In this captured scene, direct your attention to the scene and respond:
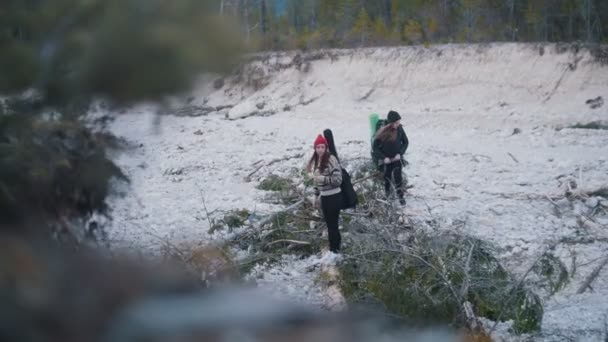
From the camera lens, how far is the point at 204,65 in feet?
7.25

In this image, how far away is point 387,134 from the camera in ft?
32.1

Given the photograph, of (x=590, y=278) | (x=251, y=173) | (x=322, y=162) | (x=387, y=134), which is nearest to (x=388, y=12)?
(x=251, y=173)

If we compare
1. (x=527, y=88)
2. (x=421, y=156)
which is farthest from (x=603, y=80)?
(x=421, y=156)

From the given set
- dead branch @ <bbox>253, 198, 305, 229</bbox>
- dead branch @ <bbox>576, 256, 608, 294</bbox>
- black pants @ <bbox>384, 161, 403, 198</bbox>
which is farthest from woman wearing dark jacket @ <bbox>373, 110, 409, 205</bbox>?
dead branch @ <bbox>576, 256, 608, 294</bbox>

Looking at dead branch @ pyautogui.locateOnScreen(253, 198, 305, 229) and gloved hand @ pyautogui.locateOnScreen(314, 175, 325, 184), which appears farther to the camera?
dead branch @ pyautogui.locateOnScreen(253, 198, 305, 229)

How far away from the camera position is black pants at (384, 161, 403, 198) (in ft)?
31.3

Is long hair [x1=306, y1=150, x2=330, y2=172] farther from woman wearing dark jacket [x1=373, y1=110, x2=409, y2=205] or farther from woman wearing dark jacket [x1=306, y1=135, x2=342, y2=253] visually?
woman wearing dark jacket [x1=373, y1=110, x2=409, y2=205]

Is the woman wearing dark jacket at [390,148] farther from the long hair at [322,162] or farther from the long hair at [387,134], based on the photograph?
the long hair at [322,162]

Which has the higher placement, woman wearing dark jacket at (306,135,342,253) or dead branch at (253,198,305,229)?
woman wearing dark jacket at (306,135,342,253)

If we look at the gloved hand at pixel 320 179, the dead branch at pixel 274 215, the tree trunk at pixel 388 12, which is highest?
the tree trunk at pixel 388 12

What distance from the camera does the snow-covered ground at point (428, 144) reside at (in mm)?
7191

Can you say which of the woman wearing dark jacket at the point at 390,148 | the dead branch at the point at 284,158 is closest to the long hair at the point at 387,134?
the woman wearing dark jacket at the point at 390,148

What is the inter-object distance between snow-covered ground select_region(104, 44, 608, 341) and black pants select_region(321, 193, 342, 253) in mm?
399

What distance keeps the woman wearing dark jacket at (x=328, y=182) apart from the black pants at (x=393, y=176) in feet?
6.21
